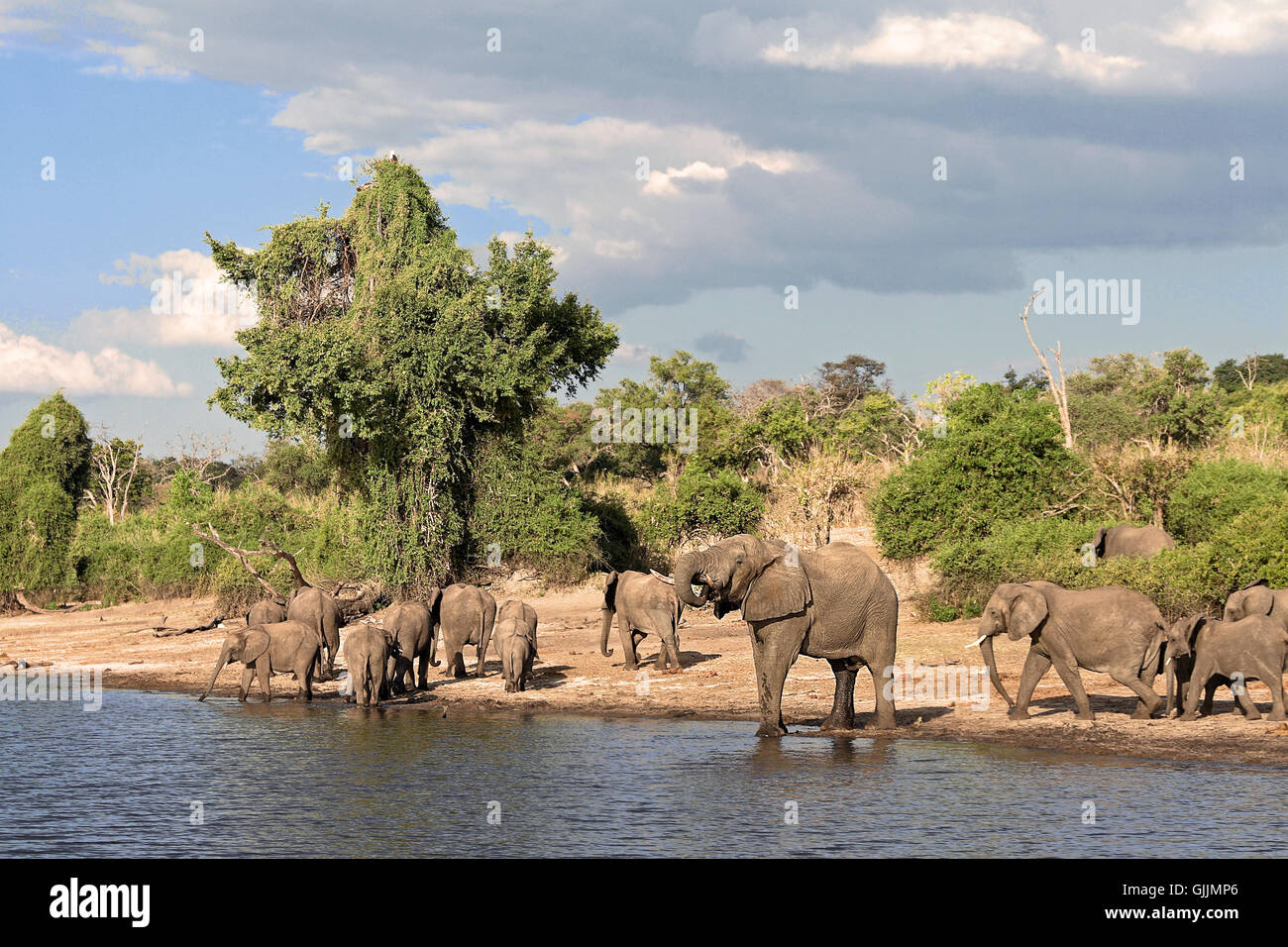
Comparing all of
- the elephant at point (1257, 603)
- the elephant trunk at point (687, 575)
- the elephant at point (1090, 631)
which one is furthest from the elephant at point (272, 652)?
the elephant at point (1257, 603)

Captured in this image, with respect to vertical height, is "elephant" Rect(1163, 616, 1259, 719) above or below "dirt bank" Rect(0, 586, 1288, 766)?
above

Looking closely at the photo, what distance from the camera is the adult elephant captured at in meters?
16.2

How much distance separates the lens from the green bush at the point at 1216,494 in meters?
25.6

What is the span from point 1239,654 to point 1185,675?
39.0 inches

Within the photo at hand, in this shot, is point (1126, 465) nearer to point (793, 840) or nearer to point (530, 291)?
point (530, 291)

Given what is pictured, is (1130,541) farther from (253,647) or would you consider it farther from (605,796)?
(253,647)

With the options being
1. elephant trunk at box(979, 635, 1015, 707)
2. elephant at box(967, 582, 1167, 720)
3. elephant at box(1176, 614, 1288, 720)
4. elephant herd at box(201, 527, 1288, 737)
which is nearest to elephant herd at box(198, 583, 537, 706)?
elephant herd at box(201, 527, 1288, 737)

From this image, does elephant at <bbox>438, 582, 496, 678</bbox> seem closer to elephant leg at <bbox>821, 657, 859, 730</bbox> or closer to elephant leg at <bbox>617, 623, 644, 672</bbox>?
elephant leg at <bbox>617, 623, 644, 672</bbox>

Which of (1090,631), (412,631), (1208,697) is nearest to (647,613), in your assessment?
(412,631)

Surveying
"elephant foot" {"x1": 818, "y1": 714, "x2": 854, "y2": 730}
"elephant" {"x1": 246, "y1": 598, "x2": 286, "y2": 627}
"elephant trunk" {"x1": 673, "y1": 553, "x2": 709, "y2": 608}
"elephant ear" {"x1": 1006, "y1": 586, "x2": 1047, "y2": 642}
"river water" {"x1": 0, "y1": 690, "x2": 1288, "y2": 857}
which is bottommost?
"river water" {"x1": 0, "y1": 690, "x2": 1288, "y2": 857}

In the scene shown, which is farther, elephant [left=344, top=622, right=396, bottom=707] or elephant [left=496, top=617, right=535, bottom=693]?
elephant [left=496, top=617, right=535, bottom=693]

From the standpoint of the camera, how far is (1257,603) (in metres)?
16.8

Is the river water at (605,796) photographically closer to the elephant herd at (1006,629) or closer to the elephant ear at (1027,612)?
the elephant herd at (1006,629)

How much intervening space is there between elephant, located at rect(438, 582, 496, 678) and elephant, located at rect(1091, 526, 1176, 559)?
478 inches
